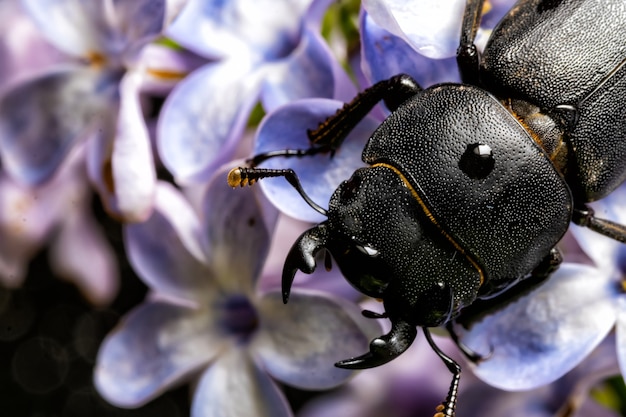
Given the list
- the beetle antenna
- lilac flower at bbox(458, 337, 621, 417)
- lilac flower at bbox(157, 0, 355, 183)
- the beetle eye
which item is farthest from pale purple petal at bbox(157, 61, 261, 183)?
lilac flower at bbox(458, 337, 621, 417)

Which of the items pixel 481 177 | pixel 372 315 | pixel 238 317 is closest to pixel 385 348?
pixel 372 315

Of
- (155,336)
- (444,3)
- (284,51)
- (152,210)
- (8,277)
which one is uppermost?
(444,3)

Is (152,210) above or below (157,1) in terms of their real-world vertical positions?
below

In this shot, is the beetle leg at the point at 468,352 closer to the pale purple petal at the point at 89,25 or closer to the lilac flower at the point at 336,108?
the lilac flower at the point at 336,108

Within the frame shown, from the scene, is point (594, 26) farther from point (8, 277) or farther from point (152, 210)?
point (8, 277)

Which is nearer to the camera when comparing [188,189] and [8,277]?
[188,189]

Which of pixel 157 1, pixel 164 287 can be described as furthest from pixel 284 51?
pixel 164 287

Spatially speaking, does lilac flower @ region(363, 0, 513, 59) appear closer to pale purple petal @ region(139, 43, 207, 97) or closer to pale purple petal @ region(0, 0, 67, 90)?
pale purple petal @ region(139, 43, 207, 97)

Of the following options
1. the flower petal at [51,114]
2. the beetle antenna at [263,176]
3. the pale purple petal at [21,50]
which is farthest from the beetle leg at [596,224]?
the pale purple petal at [21,50]
